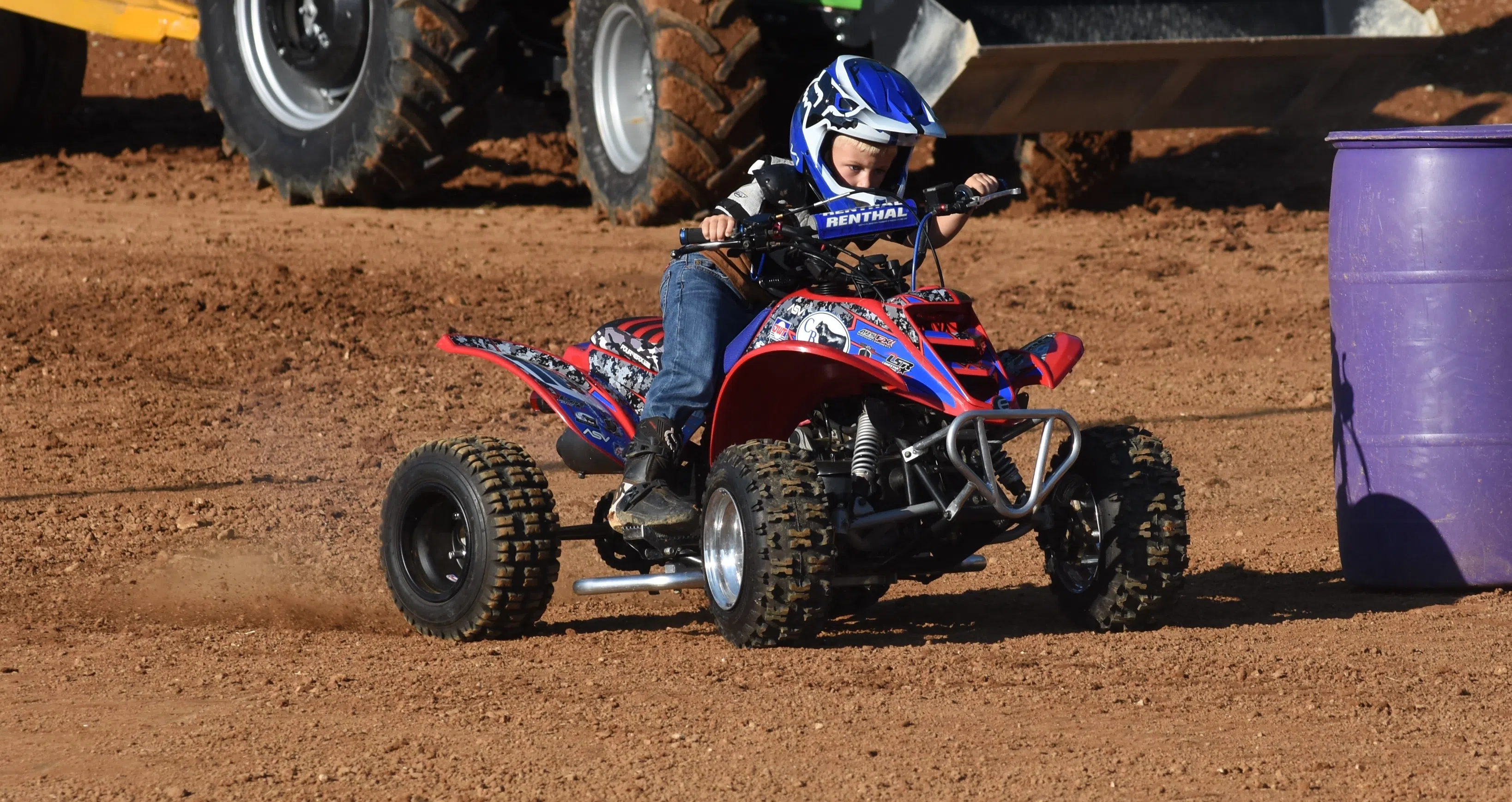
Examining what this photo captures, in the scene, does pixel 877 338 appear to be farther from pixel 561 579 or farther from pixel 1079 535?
pixel 561 579

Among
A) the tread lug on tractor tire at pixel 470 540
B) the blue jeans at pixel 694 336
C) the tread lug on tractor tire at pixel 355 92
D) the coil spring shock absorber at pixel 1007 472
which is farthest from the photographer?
the tread lug on tractor tire at pixel 355 92

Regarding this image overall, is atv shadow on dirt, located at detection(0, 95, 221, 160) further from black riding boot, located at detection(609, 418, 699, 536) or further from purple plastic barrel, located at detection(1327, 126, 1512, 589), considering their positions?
purple plastic barrel, located at detection(1327, 126, 1512, 589)

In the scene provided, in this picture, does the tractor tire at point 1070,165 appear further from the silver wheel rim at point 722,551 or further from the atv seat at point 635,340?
the silver wheel rim at point 722,551

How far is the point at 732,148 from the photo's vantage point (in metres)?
12.4

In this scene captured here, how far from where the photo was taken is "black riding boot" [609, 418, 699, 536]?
5.83 meters

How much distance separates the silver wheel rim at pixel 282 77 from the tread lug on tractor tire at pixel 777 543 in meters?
9.35

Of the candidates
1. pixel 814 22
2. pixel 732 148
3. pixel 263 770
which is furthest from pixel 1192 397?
pixel 263 770

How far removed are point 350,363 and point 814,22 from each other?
458 cm

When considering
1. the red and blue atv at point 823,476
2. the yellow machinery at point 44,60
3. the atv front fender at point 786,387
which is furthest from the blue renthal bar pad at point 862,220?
the yellow machinery at point 44,60

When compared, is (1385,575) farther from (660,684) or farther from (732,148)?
(732,148)

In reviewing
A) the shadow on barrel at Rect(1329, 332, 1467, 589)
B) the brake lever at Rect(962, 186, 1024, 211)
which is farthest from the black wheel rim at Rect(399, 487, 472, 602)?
the shadow on barrel at Rect(1329, 332, 1467, 589)

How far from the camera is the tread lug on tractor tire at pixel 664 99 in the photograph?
1214 centimetres

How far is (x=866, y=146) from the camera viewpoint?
231 inches

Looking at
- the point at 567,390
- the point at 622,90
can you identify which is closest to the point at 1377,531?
the point at 567,390
